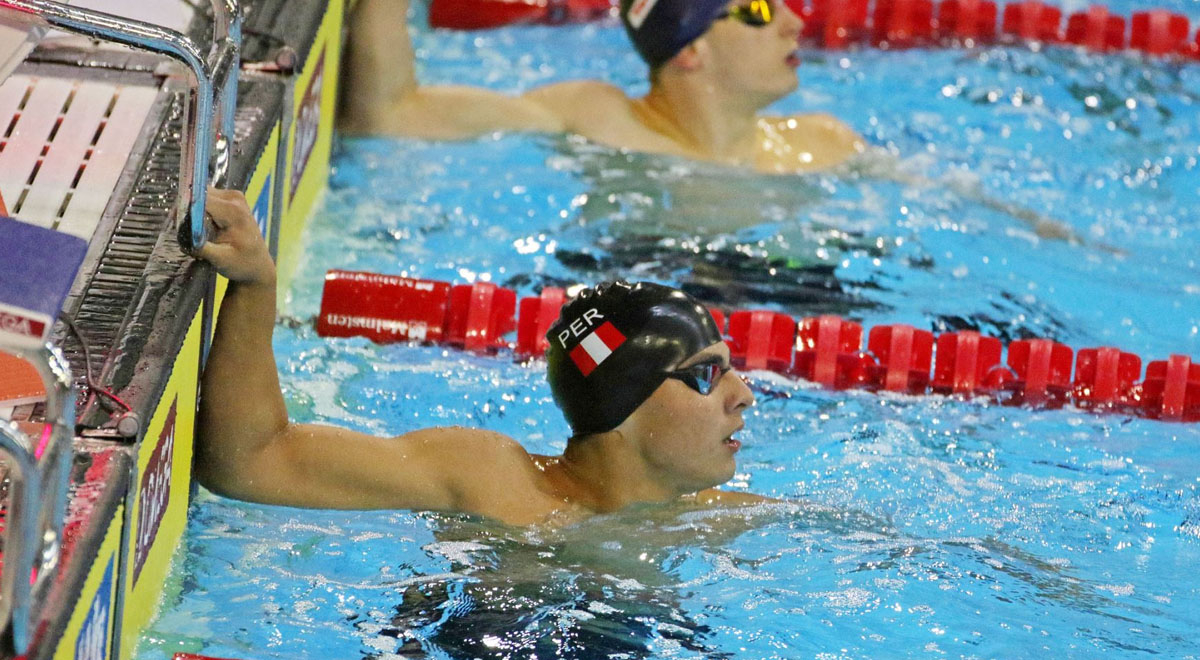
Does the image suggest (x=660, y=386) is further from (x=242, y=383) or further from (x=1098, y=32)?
(x=1098, y=32)

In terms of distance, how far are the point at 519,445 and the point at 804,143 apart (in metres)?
2.74

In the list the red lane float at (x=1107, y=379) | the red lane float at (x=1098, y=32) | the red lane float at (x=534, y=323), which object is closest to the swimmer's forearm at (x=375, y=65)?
the red lane float at (x=534, y=323)

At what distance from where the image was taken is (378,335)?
3789 millimetres

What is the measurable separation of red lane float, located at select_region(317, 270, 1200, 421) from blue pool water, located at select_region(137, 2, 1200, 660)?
2.9 inches

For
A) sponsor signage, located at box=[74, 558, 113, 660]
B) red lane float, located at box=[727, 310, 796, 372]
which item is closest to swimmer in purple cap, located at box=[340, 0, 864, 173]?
red lane float, located at box=[727, 310, 796, 372]

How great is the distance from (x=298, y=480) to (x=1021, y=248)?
295cm

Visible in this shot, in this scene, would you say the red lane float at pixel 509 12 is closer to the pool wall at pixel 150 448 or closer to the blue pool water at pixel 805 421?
the blue pool water at pixel 805 421

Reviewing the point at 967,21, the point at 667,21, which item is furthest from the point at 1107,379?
the point at 967,21

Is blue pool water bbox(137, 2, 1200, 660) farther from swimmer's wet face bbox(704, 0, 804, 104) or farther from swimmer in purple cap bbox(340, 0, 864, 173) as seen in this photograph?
swimmer's wet face bbox(704, 0, 804, 104)

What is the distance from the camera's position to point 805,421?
3.64 m

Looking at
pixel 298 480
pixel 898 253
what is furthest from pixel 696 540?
pixel 898 253

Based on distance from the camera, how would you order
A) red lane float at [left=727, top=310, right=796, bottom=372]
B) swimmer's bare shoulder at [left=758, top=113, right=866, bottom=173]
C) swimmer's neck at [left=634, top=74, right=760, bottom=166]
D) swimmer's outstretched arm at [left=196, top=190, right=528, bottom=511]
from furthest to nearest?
swimmer's bare shoulder at [left=758, top=113, right=866, bottom=173] → swimmer's neck at [left=634, top=74, right=760, bottom=166] → red lane float at [left=727, top=310, right=796, bottom=372] → swimmer's outstretched arm at [left=196, top=190, right=528, bottom=511]

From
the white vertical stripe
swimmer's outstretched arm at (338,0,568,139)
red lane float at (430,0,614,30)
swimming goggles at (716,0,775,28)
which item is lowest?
the white vertical stripe

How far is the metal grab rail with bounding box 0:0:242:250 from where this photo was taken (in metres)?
1.98
